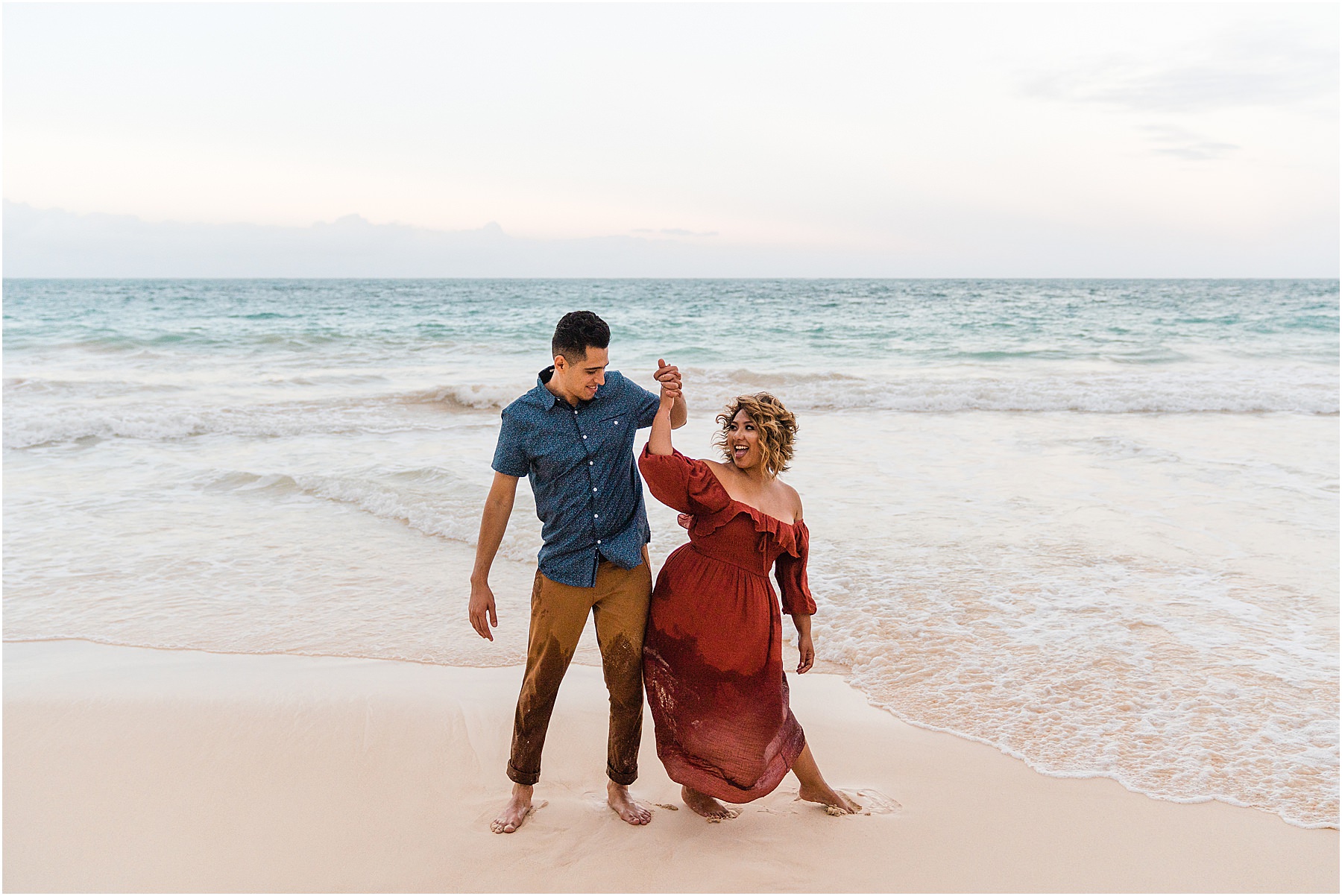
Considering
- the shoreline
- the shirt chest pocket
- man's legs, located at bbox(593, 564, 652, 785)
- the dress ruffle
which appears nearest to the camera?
the dress ruffle

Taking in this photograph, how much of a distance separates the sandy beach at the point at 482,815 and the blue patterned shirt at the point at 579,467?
1001 mm

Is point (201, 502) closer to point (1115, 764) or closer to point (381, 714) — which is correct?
point (381, 714)

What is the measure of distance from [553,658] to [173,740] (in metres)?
1.86

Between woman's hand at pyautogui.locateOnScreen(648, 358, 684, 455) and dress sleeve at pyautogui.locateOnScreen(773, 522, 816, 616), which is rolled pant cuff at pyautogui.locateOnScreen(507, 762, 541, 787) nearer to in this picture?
dress sleeve at pyautogui.locateOnScreen(773, 522, 816, 616)

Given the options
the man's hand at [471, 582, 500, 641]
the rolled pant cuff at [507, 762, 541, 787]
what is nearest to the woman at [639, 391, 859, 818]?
the rolled pant cuff at [507, 762, 541, 787]

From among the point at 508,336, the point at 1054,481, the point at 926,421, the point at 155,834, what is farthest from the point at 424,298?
the point at 155,834

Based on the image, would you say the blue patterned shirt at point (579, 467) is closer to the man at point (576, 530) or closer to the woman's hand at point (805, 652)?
the man at point (576, 530)

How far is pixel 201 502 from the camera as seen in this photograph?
7660mm

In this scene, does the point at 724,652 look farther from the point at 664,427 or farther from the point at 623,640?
the point at 664,427

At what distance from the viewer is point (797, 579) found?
124 inches

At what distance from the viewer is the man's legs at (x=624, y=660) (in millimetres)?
3098

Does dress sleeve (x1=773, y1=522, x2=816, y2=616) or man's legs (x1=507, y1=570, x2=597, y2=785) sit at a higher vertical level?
dress sleeve (x1=773, y1=522, x2=816, y2=616)

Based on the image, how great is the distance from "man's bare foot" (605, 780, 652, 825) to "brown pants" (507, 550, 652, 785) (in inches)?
1.9

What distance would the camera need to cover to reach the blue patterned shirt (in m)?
2.96
